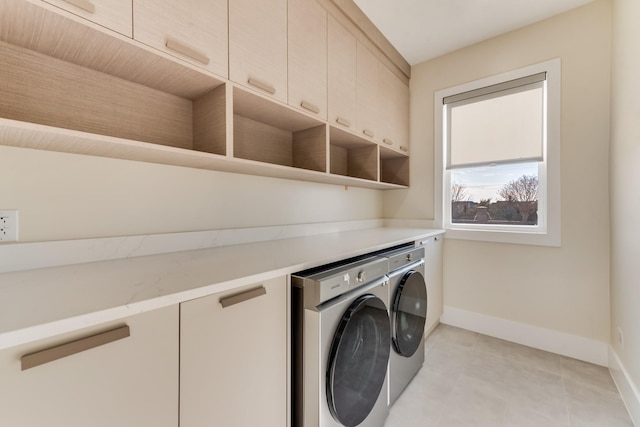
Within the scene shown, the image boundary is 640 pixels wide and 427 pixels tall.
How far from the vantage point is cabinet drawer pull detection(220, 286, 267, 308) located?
2.57ft

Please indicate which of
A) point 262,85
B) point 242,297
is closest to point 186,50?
point 262,85

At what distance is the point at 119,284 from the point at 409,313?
1499mm

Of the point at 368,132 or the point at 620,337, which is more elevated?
the point at 368,132

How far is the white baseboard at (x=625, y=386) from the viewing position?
1371mm

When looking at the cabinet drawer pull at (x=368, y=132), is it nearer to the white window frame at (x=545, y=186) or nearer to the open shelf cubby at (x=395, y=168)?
the open shelf cubby at (x=395, y=168)

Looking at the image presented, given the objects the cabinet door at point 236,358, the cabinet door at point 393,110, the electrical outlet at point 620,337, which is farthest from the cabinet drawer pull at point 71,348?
the electrical outlet at point 620,337

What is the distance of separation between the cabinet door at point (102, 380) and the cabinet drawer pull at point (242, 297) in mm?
135

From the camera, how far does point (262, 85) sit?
128cm

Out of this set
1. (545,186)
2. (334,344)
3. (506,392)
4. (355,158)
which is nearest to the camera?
(334,344)

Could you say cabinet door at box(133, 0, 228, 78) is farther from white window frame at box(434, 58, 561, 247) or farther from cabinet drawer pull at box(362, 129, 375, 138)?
white window frame at box(434, 58, 561, 247)

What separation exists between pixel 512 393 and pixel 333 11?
274cm

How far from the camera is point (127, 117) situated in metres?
1.15

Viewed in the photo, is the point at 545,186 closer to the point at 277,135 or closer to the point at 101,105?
the point at 277,135

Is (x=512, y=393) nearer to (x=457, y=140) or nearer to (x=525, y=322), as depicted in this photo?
(x=525, y=322)
